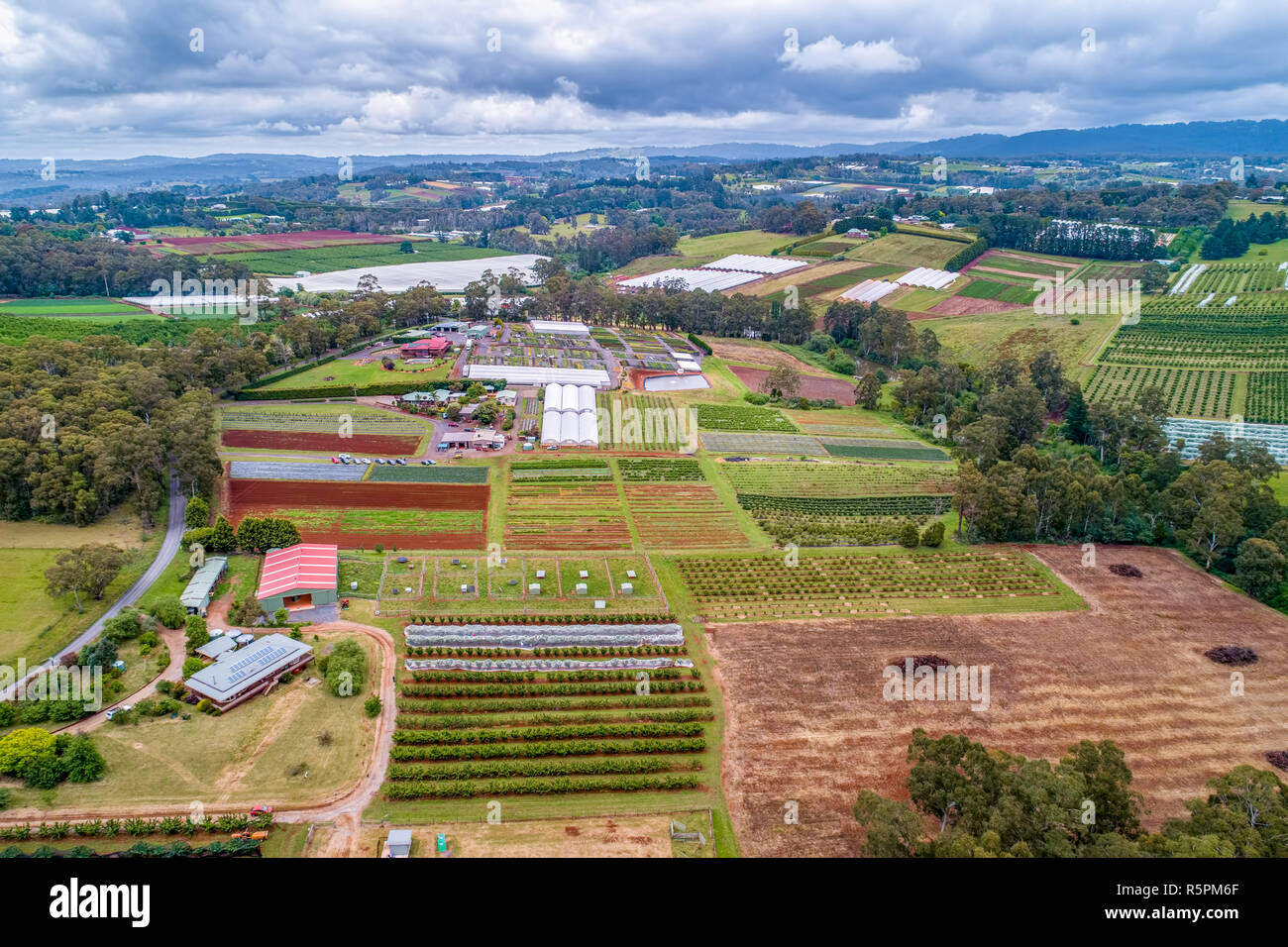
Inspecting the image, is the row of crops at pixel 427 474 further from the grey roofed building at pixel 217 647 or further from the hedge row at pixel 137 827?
the hedge row at pixel 137 827

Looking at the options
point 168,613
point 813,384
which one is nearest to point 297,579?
point 168,613

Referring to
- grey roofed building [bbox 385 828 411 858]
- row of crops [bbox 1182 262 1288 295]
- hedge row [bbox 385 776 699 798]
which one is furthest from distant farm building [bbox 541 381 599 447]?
row of crops [bbox 1182 262 1288 295]

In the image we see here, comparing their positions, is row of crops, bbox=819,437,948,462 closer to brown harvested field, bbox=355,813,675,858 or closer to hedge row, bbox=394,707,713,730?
hedge row, bbox=394,707,713,730

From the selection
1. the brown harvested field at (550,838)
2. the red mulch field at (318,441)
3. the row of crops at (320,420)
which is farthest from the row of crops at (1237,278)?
the brown harvested field at (550,838)

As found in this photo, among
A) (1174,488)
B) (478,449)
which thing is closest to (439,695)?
(478,449)

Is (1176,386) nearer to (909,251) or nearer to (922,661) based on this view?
(922,661)

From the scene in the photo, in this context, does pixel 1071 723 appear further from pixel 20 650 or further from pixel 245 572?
pixel 20 650

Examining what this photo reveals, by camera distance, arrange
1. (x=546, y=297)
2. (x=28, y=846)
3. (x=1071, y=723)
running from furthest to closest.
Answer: (x=546, y=297)
(x=1071, y=723)
(x=28, y=846)
